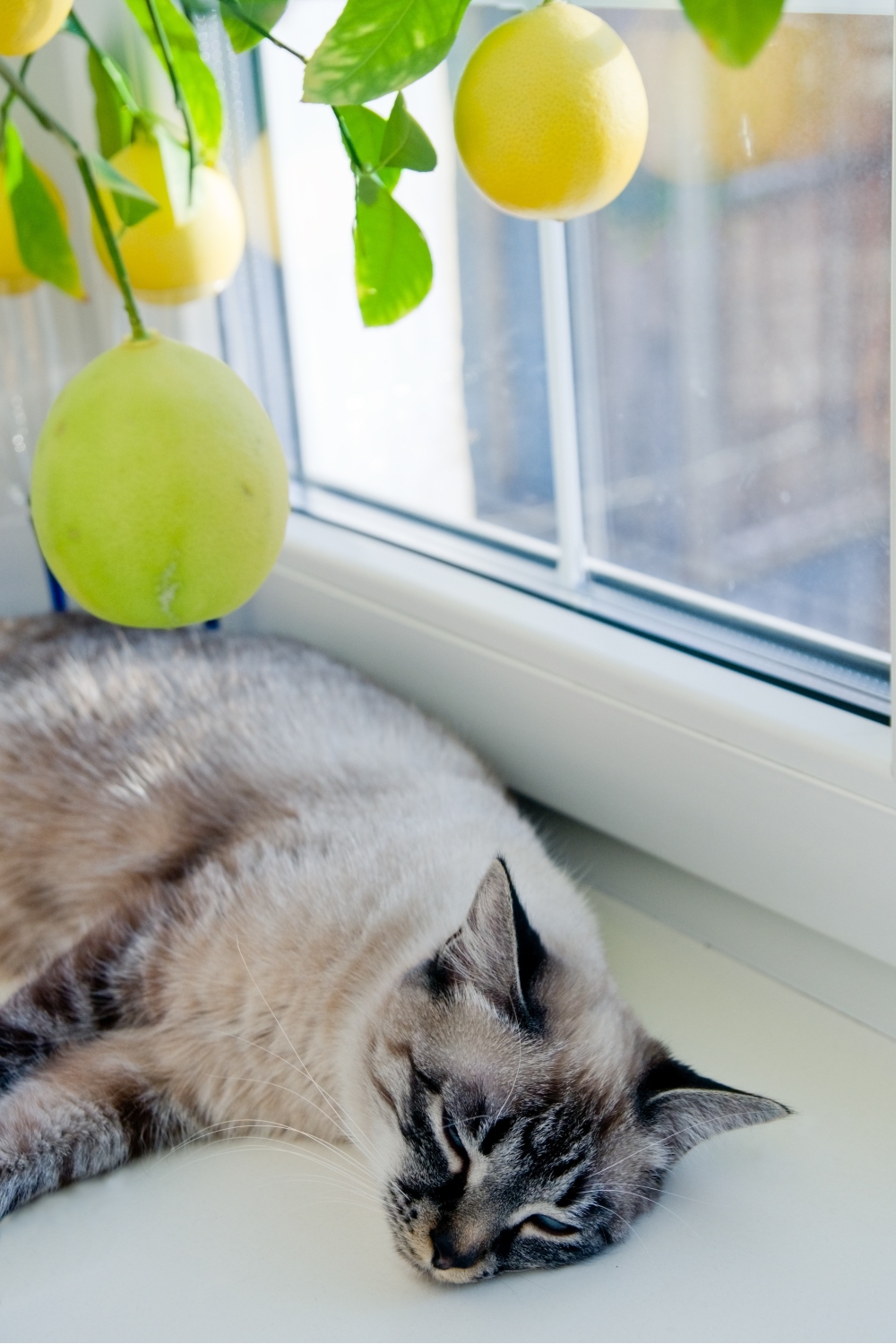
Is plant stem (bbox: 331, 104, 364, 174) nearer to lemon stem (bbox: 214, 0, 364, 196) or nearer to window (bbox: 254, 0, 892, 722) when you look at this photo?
lemon stem (bbox: 214, 0, 364, 196)

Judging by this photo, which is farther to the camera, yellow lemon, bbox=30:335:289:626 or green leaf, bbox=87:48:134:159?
green leaf, bbox=87:48:134:159

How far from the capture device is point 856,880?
0.83 meters

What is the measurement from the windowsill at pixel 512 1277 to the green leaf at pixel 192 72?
0.65 meters

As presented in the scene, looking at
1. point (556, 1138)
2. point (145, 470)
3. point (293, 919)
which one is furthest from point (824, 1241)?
point (145, 470)

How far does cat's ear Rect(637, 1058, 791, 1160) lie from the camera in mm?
711

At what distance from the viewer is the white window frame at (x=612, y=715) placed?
828 mm

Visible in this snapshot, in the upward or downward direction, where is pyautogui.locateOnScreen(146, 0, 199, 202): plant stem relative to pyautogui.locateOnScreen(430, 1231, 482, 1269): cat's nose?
upward

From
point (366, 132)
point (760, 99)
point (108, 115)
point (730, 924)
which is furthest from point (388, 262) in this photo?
point (730, 924)

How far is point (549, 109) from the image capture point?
1.57 ft

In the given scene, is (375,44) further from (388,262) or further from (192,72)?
(192,72)

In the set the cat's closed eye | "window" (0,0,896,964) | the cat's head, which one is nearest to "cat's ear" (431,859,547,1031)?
the cat's head

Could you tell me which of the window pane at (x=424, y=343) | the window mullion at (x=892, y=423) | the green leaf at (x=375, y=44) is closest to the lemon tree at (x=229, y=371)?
the green leaf at (x=375, y=44)

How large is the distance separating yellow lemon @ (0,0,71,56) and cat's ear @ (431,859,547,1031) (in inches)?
19.1

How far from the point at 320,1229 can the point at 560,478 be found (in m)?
0.62
